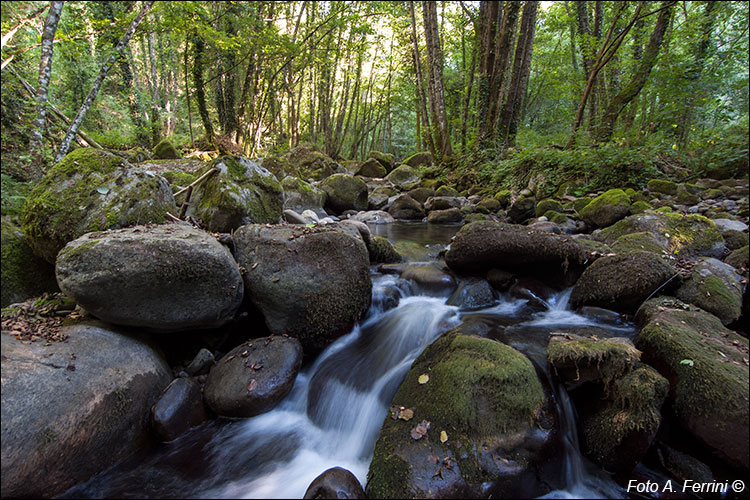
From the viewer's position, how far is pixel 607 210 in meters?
7.28

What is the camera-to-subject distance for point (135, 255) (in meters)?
2.80

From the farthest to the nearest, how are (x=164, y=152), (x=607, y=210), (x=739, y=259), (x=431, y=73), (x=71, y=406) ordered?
(x=431, y=73)
(x=164, y=152)
(x=607, y=210)
(x=739, y=259)
(x=71, y=406)

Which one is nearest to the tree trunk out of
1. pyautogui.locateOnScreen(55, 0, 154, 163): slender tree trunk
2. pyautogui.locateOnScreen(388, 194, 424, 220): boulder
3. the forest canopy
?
the forest canopy

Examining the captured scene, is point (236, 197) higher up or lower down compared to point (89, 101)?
lower down

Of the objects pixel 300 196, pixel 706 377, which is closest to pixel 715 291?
pixel 706 377

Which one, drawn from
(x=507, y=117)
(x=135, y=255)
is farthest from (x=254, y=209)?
(x=507, y=117)

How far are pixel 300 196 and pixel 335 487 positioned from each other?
8951mm

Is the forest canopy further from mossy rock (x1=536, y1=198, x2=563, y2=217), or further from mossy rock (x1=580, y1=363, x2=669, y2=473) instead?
mossy rock (x1=580, y1=363, x2=669, y2=473)

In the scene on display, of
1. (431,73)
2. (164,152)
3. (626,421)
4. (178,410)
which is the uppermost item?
(431,73)

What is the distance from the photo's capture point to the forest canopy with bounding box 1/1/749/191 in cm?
436

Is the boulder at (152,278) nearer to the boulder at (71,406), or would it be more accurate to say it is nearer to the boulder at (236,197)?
the boulder at (71,406)

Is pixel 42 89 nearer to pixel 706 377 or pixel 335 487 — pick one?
pixel 335 487

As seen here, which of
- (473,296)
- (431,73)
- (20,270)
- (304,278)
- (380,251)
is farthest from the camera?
(431,73)

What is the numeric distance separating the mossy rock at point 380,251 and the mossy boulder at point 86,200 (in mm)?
3416
